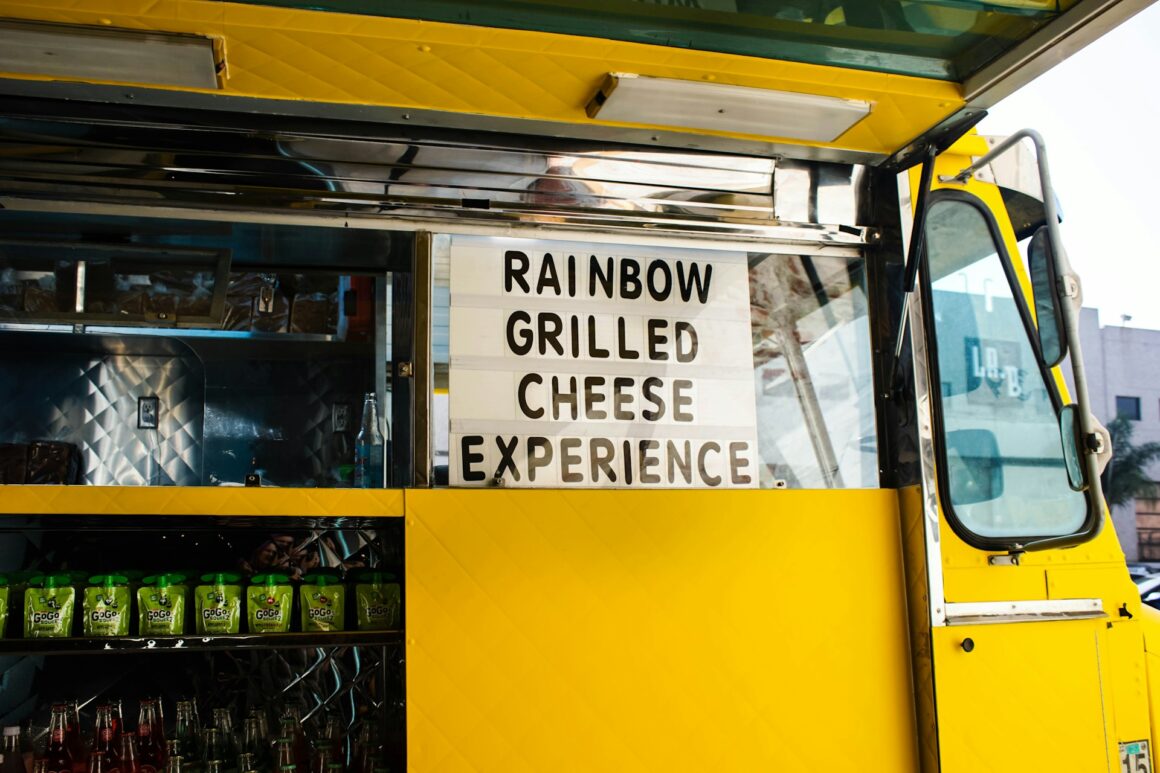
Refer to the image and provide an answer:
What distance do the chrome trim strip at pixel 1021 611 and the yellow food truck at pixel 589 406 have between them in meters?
0.02

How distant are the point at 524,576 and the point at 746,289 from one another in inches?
45.6

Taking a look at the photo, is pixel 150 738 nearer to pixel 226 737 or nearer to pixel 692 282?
pixel 226 737

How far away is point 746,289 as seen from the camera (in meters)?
2.85

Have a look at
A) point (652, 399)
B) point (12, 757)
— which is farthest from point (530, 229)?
point (12, 757)

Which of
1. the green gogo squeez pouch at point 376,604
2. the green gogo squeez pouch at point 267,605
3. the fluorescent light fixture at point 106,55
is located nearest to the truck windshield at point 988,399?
the green gogo squeez pouch at point 376,604

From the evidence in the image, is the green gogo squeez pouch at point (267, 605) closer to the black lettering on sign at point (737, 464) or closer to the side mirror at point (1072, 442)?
the black lettering on sign at point (737, 464)

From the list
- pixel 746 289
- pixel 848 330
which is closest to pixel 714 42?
pixel 746 289

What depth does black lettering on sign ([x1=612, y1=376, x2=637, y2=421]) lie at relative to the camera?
8.84 ft

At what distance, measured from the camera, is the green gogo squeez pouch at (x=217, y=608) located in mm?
2396

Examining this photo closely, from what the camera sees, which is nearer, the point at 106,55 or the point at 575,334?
the point at 106,55

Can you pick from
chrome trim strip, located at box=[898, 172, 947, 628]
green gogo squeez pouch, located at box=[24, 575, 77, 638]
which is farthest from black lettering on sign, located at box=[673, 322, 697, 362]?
green gogo squeez pouch, located at box=[24, 575, 77, 638]

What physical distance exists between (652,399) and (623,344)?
0.63ft

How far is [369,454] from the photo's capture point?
315cm

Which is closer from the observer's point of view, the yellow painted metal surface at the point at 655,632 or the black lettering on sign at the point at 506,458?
the yellow painted metal surface at the point at 655,632
